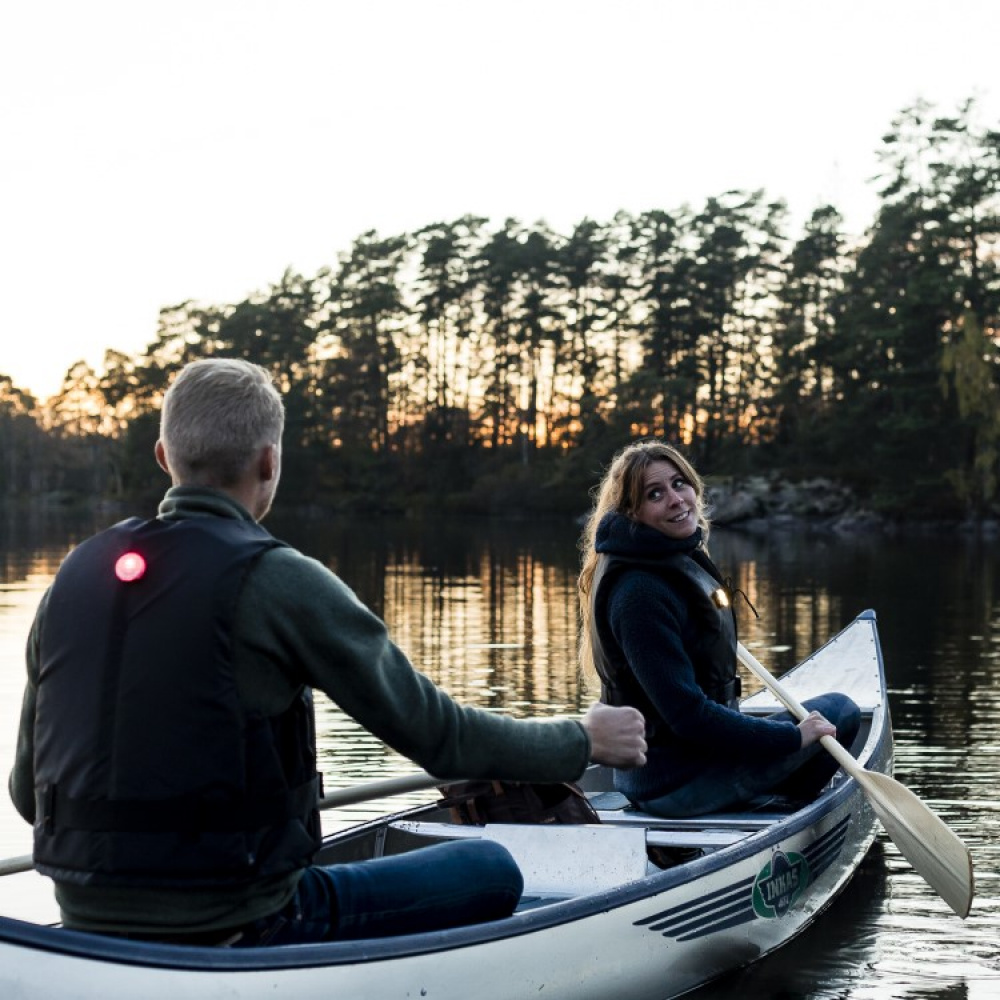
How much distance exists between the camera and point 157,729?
105 inches

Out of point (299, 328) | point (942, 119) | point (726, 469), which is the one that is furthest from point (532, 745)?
point (299, 328)

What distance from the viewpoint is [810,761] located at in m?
5.52

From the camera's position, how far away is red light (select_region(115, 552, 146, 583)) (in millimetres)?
2682

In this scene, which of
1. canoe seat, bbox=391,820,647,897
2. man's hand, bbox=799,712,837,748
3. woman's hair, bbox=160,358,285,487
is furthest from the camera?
man's hand, bbox=799,712,837,748

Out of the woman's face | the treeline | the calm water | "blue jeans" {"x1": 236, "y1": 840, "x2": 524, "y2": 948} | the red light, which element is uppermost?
the treeline

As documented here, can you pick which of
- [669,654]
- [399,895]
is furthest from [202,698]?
[669,654]

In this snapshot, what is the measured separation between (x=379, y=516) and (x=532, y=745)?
5869cm

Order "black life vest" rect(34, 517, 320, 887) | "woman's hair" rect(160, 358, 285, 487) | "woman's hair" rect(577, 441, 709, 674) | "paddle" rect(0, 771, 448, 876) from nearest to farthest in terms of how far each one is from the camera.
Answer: "black life vest" rect(34, 517, 320, 887), "woman's hair" rect(160, 358, 285, 487), "paddle" rect(0, 771, 448, 876), "woman's hair" rect(577, 441, 709, 674)

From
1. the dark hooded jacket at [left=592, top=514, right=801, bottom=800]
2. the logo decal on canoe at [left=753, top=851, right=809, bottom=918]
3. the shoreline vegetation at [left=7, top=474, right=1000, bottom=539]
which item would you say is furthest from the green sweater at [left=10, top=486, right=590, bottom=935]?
the shoreline vegetation at [left=7, top=474, right=1000, bottom=539]

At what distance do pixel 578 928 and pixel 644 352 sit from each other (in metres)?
57.7

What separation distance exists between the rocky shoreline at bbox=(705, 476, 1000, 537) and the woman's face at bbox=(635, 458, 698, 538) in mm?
40394

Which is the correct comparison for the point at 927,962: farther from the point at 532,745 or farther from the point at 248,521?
the point at 248,521

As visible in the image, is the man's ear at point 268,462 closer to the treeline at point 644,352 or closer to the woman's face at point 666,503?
the woman's face at point 666,503

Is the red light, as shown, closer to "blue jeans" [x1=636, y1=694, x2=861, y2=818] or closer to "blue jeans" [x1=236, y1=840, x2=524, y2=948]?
"blue jeans" [x1=236, y1=840, x2=524, y2=948]
